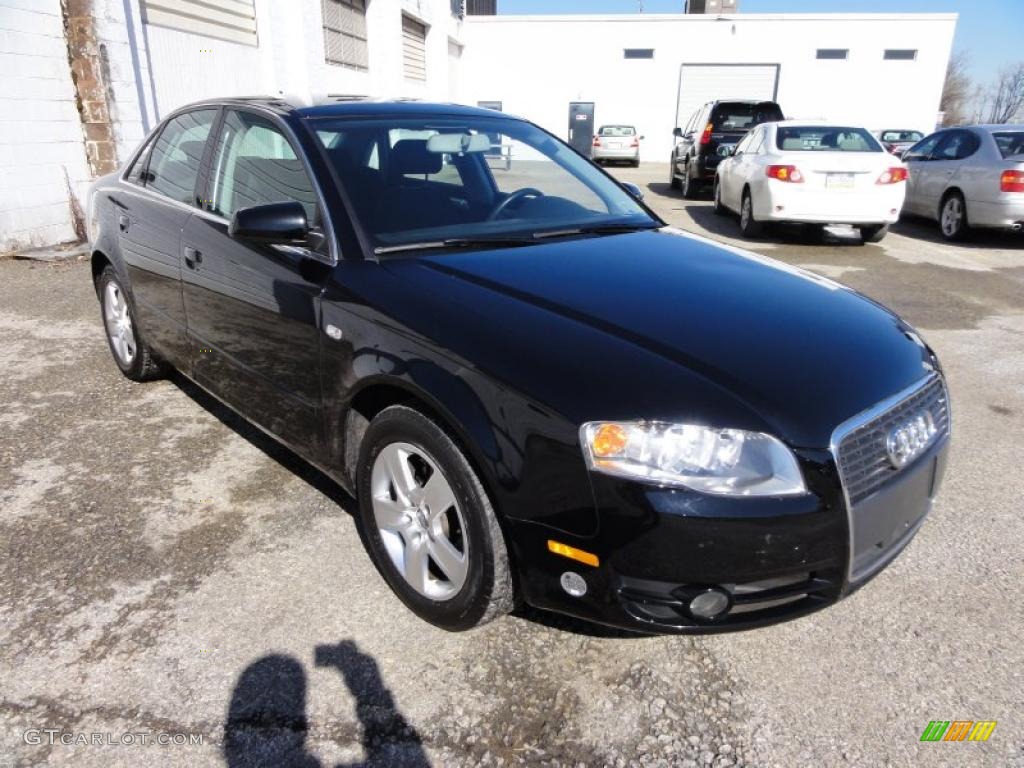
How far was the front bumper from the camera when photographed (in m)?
1.84

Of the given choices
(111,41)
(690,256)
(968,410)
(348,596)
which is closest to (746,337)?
(690,256)

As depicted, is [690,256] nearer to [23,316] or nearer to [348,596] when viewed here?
[348,596]

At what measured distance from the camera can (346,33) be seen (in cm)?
1494

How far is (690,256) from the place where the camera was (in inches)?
117

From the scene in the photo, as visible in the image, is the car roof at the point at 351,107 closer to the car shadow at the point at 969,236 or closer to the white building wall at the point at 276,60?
the white building wall at the point at 276,60

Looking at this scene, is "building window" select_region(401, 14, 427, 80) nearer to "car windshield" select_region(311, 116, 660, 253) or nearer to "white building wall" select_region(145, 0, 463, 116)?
"white building wall" select_region(145, 0, 463, 116)

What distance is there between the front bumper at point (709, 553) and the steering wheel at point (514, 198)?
4.82 feet

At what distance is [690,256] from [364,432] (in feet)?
4.72

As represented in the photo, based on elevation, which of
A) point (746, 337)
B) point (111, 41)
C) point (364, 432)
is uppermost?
point (111, 41)

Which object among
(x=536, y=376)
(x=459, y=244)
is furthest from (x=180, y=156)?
(x=536, y=376)

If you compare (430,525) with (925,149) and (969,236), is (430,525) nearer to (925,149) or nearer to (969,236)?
(969,236)

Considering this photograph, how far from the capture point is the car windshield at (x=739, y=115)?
13930 mm

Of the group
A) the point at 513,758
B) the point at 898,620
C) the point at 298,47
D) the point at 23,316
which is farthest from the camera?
the point at 298,47

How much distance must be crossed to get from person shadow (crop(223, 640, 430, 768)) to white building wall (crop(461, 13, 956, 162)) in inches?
1202
